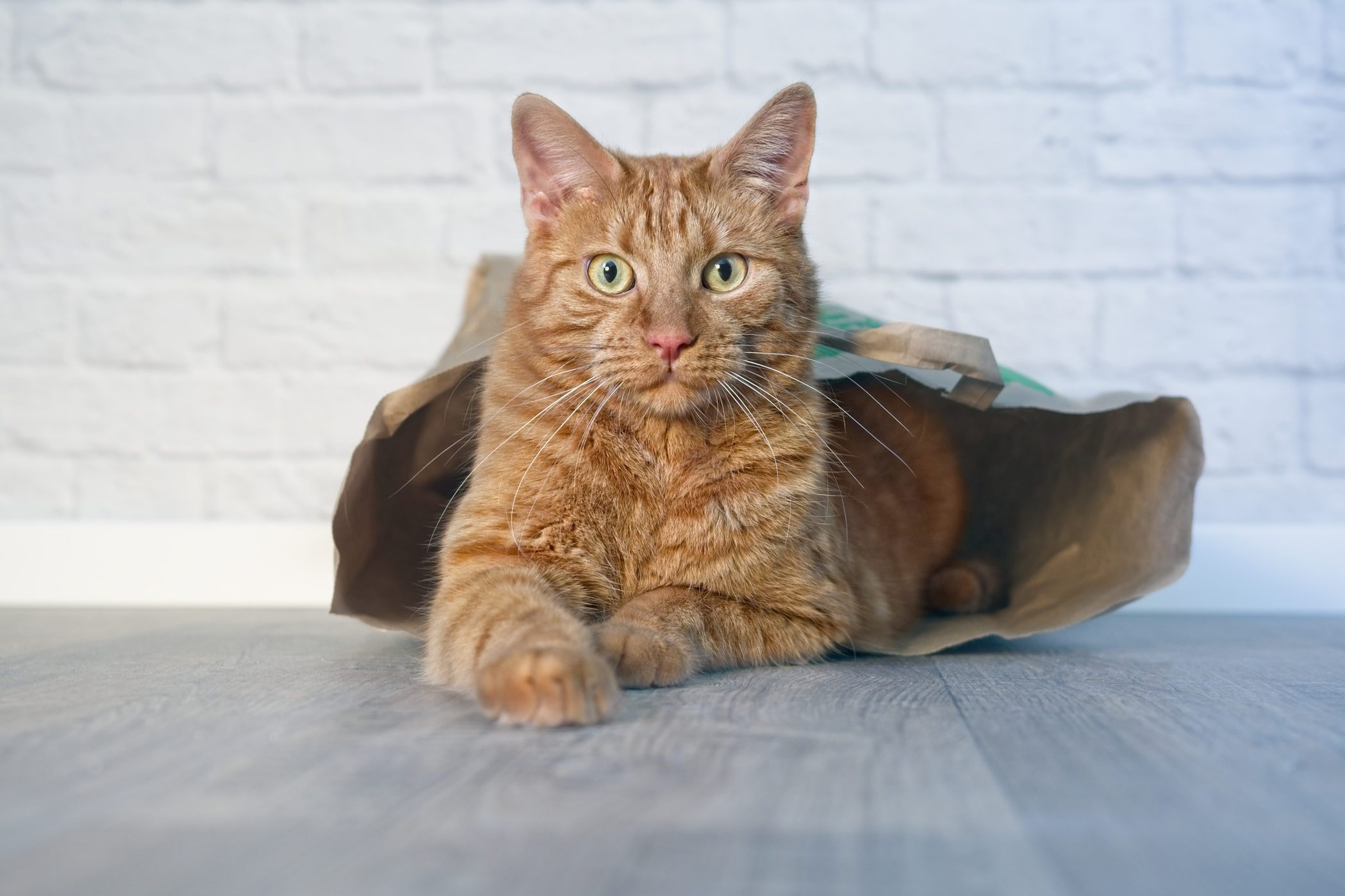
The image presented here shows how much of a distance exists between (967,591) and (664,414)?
2.99 ft

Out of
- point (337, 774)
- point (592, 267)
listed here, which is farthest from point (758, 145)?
point (337, 774)

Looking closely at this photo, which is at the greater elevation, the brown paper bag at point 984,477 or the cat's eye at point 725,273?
the cat's eye at point 725,273

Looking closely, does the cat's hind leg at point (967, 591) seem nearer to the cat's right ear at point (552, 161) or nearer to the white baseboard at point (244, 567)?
the white baseboard at point (244, 567)

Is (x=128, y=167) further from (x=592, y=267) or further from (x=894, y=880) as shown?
(x=894, y=880)

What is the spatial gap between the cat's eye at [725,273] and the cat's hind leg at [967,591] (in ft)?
2.97

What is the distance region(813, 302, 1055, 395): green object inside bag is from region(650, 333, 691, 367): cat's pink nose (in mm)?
355

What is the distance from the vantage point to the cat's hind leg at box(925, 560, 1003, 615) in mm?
2176

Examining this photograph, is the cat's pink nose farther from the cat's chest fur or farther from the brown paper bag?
the brown paper bag

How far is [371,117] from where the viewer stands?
8.27ft

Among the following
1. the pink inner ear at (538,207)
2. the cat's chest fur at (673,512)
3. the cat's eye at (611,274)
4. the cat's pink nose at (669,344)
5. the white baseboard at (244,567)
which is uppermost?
the pink inner ear at (538,207)

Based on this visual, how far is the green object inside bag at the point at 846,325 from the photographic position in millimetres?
1848

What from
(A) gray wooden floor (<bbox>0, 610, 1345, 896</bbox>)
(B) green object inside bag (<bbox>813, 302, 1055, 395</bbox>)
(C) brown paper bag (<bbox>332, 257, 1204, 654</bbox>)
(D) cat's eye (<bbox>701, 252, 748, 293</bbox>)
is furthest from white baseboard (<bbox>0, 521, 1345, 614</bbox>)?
(D) cat's eye (<bbox>701, 252, 748, 293</bbox>)

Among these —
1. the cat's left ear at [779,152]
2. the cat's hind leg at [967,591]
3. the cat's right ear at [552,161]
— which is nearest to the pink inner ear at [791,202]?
the cat's left ear at [779,152]

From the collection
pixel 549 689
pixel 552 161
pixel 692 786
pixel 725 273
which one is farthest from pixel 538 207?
pixel 692 786
